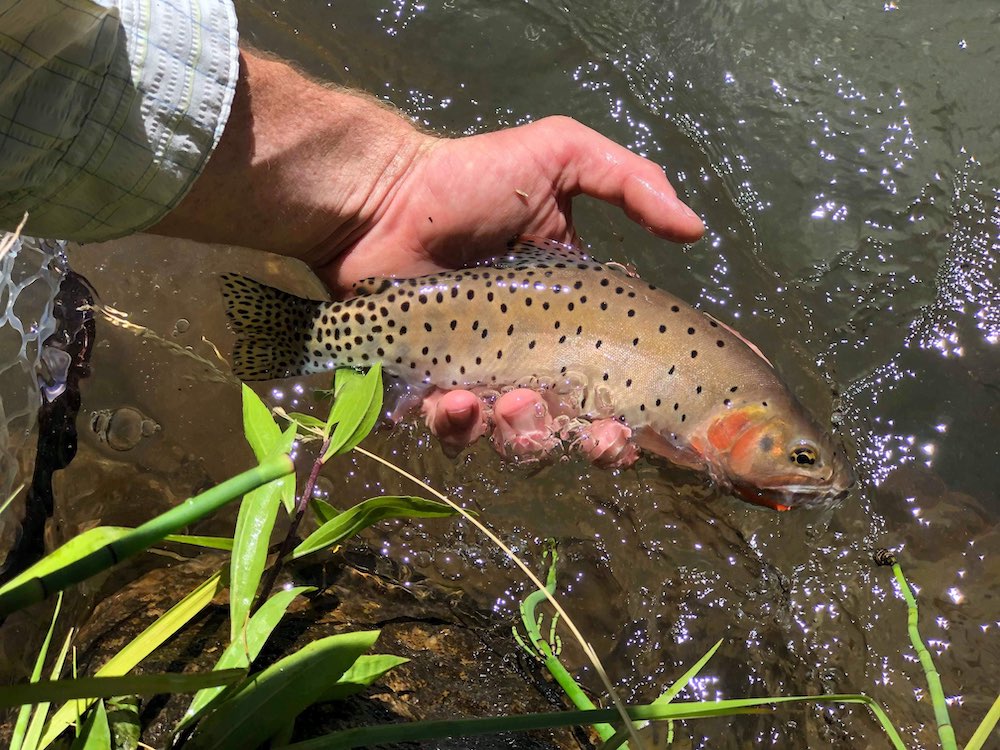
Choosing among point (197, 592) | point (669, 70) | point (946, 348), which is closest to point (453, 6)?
point (669, 70)

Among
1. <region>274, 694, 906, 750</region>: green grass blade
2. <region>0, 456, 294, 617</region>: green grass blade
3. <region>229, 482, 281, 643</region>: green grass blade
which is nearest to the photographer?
<region>0, 456, 294, 617</region>: green grass blade

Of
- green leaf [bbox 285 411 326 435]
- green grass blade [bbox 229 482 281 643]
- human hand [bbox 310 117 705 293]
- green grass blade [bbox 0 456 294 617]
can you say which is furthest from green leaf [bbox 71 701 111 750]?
human hand [bbox 310 117 705 293]

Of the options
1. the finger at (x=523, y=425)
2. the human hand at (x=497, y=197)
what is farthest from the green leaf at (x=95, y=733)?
the human hand at (x=497, y=197)

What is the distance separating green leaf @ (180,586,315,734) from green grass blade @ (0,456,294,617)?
673mm

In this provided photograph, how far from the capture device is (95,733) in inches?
77.2

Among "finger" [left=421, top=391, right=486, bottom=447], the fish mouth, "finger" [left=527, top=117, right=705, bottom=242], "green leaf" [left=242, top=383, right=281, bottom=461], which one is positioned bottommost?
"green leaf" [left=242, top=383, right=281, bottom=461]

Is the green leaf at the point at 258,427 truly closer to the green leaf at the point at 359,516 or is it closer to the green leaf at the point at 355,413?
the green leaf at the point at 355,413

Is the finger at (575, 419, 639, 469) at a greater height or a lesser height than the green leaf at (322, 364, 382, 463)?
greater

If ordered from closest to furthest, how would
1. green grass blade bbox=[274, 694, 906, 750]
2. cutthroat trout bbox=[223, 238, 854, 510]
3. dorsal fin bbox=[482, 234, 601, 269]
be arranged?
green grass blade bbox=[274, 694, 906, 750] → cutthroat trout bbox=[223, 238, 854, 510] → dorsal fin bbox=[482, 234, 601, 269]

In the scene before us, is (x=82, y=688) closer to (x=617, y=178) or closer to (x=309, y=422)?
(x=309, y=422)

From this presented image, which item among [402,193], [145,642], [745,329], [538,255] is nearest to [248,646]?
[145,642]

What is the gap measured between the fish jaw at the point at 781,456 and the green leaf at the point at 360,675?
150cm

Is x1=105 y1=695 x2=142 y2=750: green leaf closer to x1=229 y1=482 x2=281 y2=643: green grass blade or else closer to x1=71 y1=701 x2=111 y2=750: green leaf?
x1=71 y1=701 x2=111 y2=750: green leaf

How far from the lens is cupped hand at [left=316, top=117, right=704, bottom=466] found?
3.21 meters
